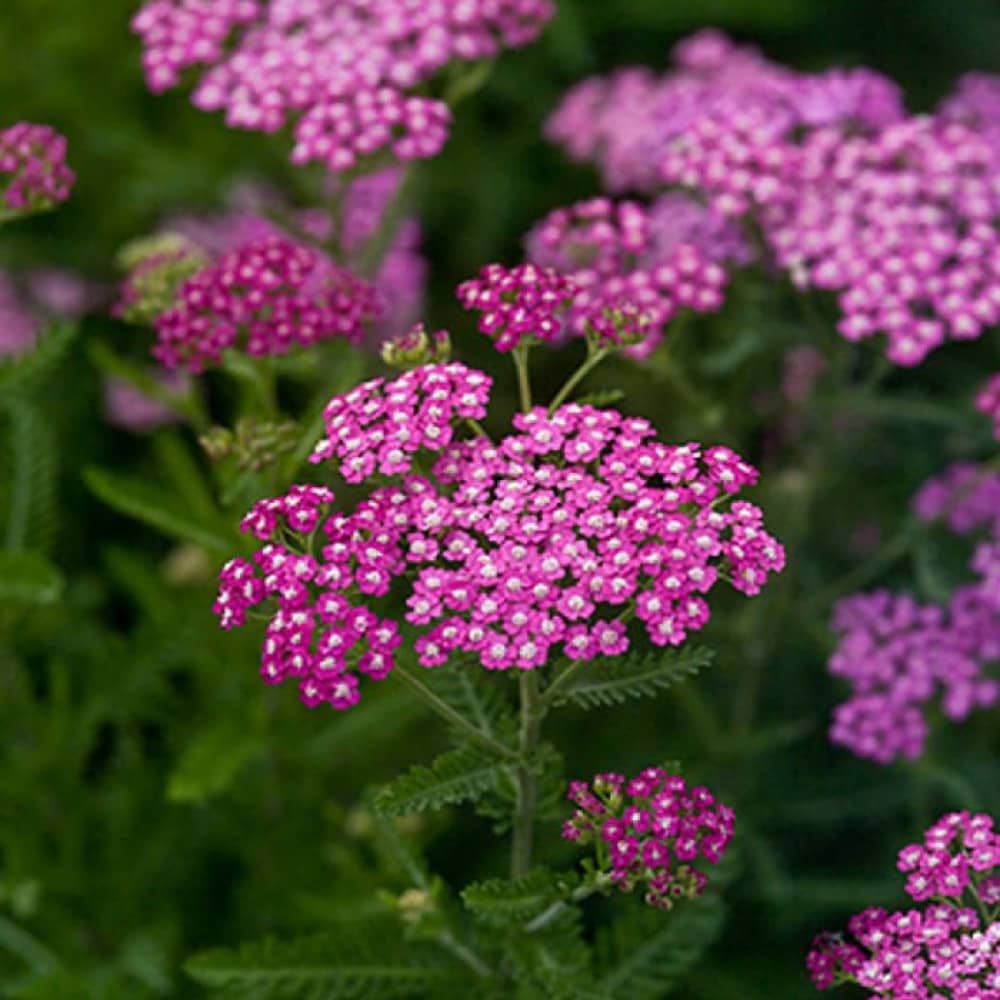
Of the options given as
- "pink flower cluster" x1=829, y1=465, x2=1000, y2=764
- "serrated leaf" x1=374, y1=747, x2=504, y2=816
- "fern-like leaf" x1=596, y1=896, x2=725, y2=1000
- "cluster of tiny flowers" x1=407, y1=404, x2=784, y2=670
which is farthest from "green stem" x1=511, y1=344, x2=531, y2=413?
"pink flower cluster" x1=829, y1=465, x2=1000, y2=764

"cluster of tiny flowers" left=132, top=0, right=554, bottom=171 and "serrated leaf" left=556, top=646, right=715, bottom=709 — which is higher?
"cluster of tiny flowers" left=132, top=0, right=554, bottom=171

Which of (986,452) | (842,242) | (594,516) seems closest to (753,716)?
(986,452)

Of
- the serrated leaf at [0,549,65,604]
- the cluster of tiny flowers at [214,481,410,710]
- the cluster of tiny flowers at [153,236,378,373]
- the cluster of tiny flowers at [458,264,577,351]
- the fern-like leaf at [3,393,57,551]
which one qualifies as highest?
the cluster of tiny flowers at [458,264,577,351]

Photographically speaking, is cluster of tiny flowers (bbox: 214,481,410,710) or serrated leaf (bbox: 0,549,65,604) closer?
cluster of tiny flowers (bbox: 214,481,410,710)

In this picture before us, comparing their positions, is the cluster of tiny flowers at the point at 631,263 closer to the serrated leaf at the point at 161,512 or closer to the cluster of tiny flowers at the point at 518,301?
the cluster of tiny flowers at the point at 518,301

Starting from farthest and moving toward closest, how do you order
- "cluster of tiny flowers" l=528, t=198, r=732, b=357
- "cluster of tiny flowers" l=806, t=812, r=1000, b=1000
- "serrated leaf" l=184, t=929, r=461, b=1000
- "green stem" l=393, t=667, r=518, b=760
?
1. "cluster of tiny flowers" l=528, t=198, r=732, b=357
2. "serrated leaf" l=184, t=929, r=461, b=1000
3. "green stem" l=393, t=667, r=518, b=760
4. "cluster of tiny flowers" l=806, t=812, r=1000, b=1000

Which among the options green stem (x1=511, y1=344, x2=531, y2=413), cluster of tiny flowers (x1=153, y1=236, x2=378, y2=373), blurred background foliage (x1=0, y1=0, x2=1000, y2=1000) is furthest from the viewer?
blurred background foliage (x1=0, y1=0, x2=1000, y2=1000)

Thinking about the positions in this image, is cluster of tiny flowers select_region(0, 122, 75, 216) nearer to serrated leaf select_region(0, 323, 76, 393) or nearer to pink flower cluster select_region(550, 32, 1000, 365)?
serrated leaf select_region(0, 323, 76, 393)

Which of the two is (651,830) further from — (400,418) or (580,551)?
(400,418)
